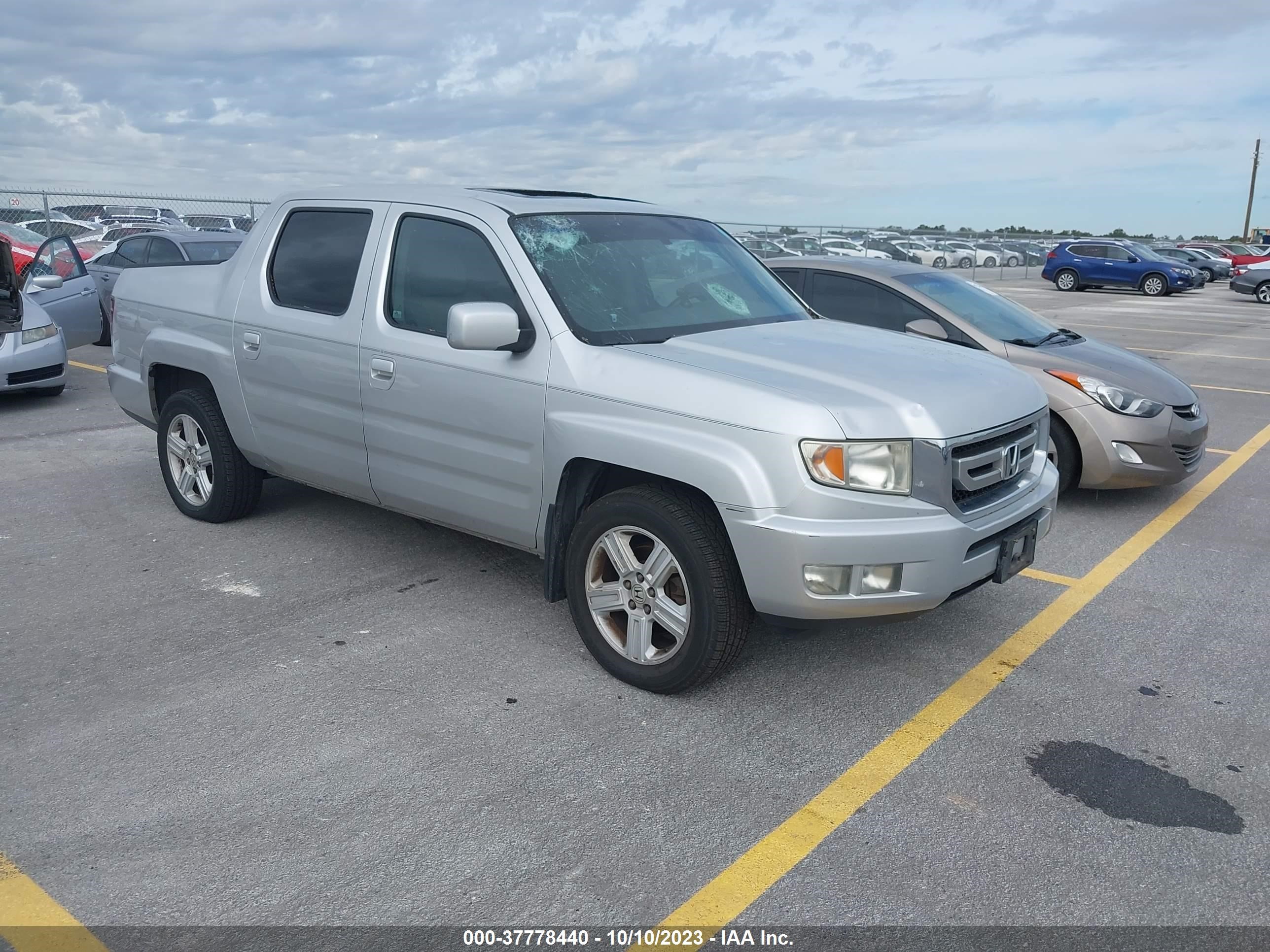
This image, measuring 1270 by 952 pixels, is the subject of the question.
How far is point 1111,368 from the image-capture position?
6.87 m

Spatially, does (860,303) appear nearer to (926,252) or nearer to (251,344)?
(251,344)

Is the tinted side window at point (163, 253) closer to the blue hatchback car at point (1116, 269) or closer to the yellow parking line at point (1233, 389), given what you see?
the yellow parking line at point (1233, 389)

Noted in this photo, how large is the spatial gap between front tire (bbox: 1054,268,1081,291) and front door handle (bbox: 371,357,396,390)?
32.3m

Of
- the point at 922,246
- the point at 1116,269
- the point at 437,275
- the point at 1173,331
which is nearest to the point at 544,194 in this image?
the point at 437,275

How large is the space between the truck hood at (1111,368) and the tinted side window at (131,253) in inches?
432

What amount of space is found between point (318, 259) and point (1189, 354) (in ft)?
48.1

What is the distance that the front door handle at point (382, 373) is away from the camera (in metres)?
4.70

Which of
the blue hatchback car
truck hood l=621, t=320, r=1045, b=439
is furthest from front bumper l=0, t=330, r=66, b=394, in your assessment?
the blue hatchback car

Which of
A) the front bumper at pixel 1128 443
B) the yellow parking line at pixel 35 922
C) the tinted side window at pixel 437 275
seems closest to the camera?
the yellow parking line at pixel 35 922

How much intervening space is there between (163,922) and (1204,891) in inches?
107

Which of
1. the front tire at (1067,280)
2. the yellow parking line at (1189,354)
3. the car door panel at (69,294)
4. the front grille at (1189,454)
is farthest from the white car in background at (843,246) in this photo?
the front grille at (1189,454)

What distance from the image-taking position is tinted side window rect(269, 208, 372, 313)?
5.03 meters

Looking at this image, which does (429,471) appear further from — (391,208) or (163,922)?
(163,922)

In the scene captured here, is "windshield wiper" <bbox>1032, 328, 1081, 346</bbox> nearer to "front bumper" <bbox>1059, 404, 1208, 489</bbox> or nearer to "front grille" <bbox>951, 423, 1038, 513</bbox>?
"front bumper" <bbox>1059, 404, 1208, 489</bbox>
